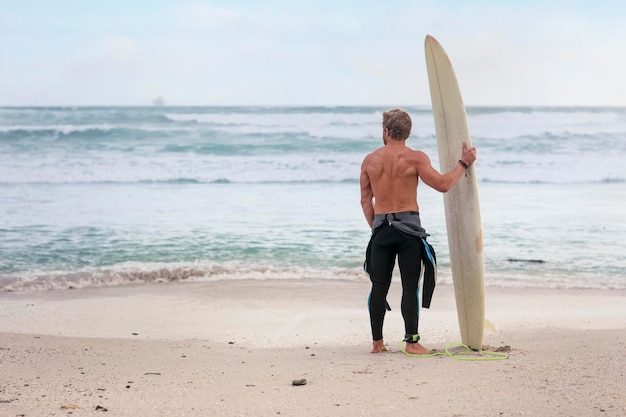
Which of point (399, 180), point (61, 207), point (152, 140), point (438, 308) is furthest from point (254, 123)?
point (399, 180)

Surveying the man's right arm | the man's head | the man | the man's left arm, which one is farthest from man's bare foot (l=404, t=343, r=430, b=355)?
the man's head

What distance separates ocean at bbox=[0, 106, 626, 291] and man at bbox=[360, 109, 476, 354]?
3.64 m

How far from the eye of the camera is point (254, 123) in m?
33.5

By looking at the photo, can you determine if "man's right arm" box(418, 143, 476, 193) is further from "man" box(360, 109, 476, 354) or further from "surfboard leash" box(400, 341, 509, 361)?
"surfboard leash" box(400, 341, 509, 361)

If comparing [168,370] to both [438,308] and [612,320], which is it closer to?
[438,308]

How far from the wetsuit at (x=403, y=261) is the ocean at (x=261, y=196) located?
3.58 m

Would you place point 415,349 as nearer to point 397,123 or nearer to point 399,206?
point 399,206

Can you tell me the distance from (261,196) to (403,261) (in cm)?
1241

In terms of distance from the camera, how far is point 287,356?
498 cm

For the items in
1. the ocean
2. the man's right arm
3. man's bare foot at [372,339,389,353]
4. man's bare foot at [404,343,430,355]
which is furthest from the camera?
the ocean

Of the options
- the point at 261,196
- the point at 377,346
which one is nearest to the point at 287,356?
the point at 377,346

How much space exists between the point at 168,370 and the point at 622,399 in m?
2.47

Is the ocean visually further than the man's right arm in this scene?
Yes

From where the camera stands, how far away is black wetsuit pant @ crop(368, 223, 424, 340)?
189 inches
